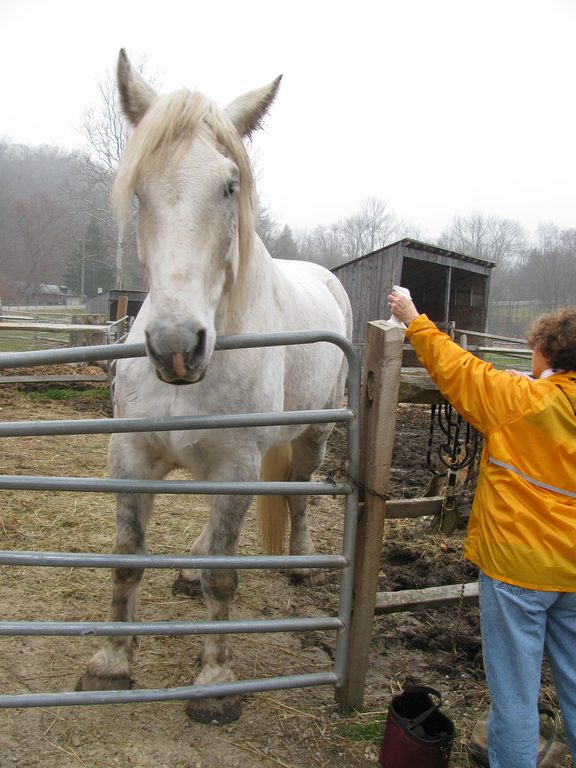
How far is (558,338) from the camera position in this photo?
170 cm

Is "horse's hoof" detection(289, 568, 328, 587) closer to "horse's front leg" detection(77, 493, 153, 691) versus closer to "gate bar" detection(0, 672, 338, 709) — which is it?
"gate bar" detection(0, 672, 338, 709)

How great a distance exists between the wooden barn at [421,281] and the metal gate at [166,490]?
12.1 m

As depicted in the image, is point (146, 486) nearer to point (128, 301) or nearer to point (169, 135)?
Result: point (169, 135)

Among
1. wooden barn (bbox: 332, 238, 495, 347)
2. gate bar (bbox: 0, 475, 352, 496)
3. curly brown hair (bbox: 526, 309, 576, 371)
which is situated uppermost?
wooden barn (bbox: 332, 238, 495, 347)

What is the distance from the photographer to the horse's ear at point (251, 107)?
2139mm

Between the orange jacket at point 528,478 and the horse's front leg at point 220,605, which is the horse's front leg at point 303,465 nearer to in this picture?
the horse's front leg at point 220,605

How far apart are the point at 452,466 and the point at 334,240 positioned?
5193 cm

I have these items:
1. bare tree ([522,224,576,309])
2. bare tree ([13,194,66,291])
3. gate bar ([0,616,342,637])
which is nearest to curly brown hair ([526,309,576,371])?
gate bar ([0,616,342,637])

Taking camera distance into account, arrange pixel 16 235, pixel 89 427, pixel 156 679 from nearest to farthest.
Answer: pixel 89 427
pixel 156 679
pixel 16 235

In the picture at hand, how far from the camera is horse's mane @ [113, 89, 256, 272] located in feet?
5.95

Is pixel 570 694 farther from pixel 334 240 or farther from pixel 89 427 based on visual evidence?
pixel 334 240

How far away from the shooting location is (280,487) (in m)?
2.01

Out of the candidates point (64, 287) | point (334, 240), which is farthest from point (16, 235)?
point (334, 240)

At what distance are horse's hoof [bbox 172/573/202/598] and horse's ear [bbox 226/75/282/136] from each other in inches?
97.8
